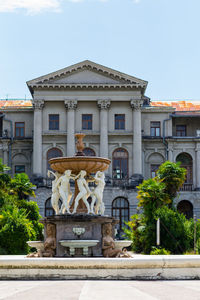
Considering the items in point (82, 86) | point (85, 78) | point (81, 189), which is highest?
point (85, 78)

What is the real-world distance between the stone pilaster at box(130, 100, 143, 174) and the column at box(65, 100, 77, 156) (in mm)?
6128

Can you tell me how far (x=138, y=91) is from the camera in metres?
59.8

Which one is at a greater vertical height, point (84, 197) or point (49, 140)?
point (49, 140)

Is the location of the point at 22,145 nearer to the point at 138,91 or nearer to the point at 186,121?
the point at 138,91

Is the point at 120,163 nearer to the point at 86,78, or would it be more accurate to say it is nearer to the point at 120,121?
the point at 120,121

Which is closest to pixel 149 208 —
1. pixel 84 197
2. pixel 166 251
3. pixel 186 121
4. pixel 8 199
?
pixel 166 251

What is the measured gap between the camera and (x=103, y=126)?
194 ft

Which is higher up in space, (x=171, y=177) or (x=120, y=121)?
(x=120, y=121)

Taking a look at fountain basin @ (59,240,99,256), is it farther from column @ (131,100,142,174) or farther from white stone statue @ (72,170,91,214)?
column @ (131,100,142,174)

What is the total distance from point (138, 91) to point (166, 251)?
30.2m

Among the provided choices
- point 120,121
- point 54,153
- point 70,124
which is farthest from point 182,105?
point 54,153

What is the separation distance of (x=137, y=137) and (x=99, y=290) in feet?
157

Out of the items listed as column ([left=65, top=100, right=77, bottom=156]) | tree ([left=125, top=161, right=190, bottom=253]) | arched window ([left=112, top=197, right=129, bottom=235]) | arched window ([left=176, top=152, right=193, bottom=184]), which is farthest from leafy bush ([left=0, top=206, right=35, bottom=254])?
arched window ([left=176, top=152, right=193, bottom=184])

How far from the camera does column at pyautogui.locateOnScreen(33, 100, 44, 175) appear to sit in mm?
57875
